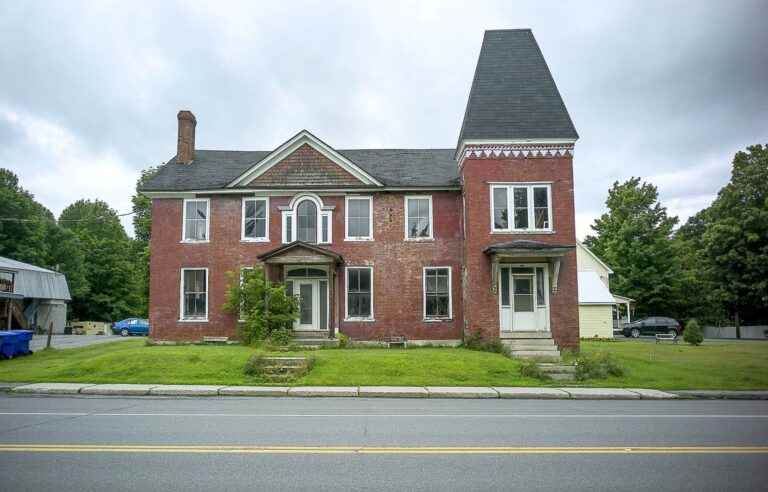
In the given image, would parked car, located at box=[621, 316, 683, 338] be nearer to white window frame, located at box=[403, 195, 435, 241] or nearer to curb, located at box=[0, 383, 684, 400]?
white window frame, located at box=[403, 195, 435, 241]

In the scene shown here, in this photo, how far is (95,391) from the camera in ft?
44.4

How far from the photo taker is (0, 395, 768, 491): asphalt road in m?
5.68

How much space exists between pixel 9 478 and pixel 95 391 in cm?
847

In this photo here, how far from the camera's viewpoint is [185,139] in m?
26.3

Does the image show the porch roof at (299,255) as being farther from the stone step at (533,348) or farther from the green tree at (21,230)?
the green tree at (21,230)

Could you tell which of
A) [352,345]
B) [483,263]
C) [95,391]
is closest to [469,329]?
[483,263]

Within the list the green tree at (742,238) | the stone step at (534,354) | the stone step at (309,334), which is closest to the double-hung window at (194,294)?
the stone step at (309,334)

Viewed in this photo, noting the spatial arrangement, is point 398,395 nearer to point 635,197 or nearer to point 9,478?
point 9,478

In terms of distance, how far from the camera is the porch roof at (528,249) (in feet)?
66.1

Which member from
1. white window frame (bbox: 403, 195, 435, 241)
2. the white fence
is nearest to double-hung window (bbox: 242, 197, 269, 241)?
white window frame (bbox: 403, 195, 435, 241)

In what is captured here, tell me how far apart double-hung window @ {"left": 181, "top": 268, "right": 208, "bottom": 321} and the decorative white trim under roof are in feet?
40.3

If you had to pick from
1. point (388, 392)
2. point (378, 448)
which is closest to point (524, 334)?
point (388, 392)

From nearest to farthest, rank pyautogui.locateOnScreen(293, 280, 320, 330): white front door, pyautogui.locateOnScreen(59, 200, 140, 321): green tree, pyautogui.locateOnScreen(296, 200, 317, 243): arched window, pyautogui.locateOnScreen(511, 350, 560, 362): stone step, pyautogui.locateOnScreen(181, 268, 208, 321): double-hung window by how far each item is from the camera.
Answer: pyautogui.locateOnScreen(511, 350, 560, 362): stone step < pyautogui.locateOnScreen(293, 280, 320, 330): white front door < pyautogui.locateOnScreen(181, 268, 208, 321): double-hung window < pyautogui.locateOnScreen(296, 200, 317, 243): arched window < pyautogui.locateOnScreen(59, 200, 140, 321): green tree

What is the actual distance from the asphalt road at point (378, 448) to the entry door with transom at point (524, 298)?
10.00m
